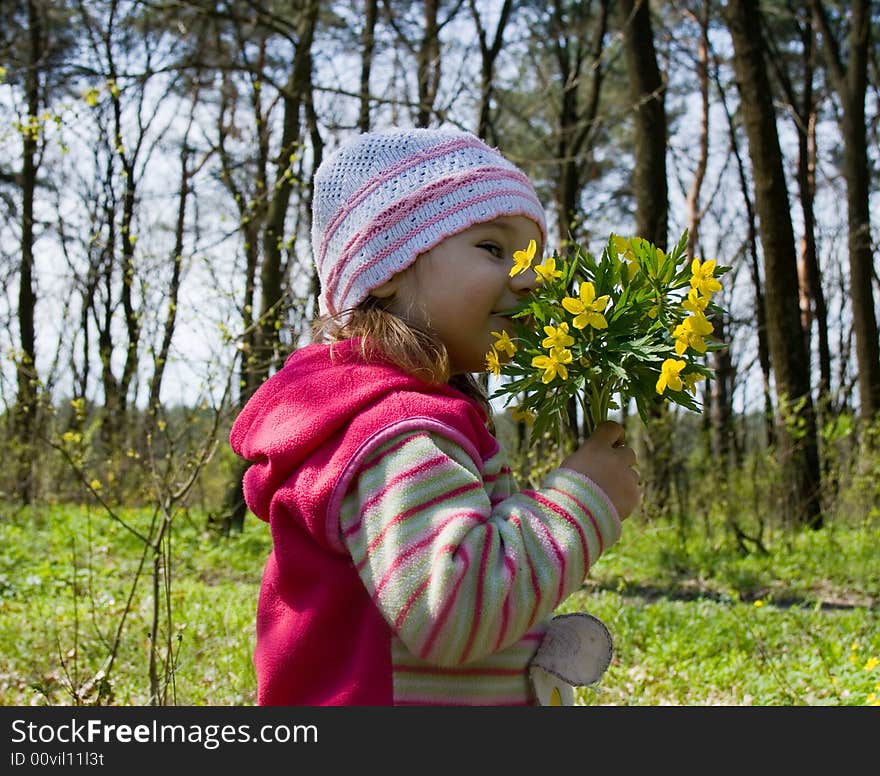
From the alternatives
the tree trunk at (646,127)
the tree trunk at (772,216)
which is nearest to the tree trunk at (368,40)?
the tree trunk at (646,127)

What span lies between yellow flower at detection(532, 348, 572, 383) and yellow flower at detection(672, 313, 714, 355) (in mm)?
156

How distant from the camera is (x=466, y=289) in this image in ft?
4.93

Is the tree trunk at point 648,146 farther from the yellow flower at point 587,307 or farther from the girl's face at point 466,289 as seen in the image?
the yellow flower at point 587,307

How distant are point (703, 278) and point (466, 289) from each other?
0.36 m

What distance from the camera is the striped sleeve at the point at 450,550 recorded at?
121 centimetres

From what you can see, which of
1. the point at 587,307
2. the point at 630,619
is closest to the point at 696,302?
the point at 587,307

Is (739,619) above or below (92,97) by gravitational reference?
below

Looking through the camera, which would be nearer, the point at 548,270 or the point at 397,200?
the point at 548,270

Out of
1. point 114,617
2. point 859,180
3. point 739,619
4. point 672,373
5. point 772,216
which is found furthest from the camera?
point 859,180

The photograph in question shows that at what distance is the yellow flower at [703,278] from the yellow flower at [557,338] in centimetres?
20

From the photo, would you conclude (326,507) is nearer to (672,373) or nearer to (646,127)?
(672,373)

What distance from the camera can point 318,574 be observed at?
4.45ft

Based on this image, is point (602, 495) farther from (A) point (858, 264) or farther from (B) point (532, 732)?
(A) point (858, 264)

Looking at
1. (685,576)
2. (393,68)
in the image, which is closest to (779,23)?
(393,68)
